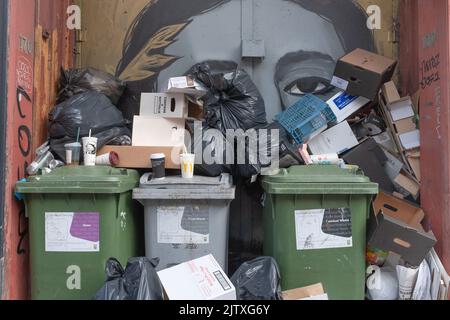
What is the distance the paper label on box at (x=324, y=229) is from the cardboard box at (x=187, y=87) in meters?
1.38

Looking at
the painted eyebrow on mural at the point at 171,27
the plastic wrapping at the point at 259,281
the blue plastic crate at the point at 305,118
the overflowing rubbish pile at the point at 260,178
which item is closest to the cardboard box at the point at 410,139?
the overflowing rubbish pile at the point at 260,178

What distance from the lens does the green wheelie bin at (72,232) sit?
2.75 meters

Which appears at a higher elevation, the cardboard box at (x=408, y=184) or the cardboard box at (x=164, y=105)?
the cardboard box at (x=164, y=105)

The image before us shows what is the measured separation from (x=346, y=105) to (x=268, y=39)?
0.92 metres

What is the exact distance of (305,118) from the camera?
369 cm

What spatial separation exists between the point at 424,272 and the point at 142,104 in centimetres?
246

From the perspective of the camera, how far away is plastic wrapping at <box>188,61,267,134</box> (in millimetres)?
3475

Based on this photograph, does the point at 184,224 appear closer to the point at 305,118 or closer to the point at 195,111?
the point at 195,111

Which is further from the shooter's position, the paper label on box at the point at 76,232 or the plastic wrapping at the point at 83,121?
the plastic wrapping at the point at 83,121

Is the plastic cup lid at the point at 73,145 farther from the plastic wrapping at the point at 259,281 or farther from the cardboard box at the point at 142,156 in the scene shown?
the plastic wrapping at the point at 259,281

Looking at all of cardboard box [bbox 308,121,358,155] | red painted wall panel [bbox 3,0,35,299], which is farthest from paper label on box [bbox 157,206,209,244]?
cardboard box [bbox 308,121,358,155]

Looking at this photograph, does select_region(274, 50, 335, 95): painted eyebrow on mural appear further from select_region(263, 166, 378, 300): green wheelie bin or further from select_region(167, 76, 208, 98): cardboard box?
select_region(263, 166, 378, 300): green wheelie bin
